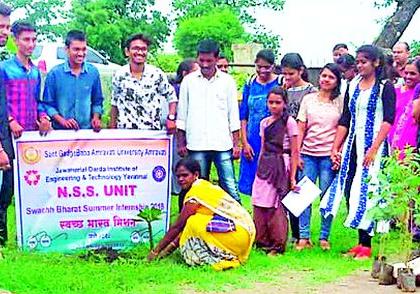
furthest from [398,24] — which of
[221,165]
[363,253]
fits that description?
[363,253]

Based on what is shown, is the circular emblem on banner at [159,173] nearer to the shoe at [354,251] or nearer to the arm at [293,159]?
the arm at [293,159]

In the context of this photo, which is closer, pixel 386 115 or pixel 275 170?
pixel 386 115

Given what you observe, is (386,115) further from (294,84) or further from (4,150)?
(4,150)

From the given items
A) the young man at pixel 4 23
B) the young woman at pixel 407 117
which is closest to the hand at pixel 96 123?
the young man at pixel 4 23

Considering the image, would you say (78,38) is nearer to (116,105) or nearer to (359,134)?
(116,105)

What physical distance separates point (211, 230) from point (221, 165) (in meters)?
1.29

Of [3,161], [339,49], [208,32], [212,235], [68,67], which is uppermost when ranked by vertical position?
[208,32]

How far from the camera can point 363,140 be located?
21.8 ft

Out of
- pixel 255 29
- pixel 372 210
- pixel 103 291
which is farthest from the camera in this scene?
pixel 255 29

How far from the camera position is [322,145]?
6973 mm

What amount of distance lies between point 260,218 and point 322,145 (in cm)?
82

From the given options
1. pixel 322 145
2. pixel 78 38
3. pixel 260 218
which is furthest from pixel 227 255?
pixel 78 38

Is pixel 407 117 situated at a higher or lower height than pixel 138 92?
lower

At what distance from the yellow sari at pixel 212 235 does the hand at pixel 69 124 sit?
119 cm
